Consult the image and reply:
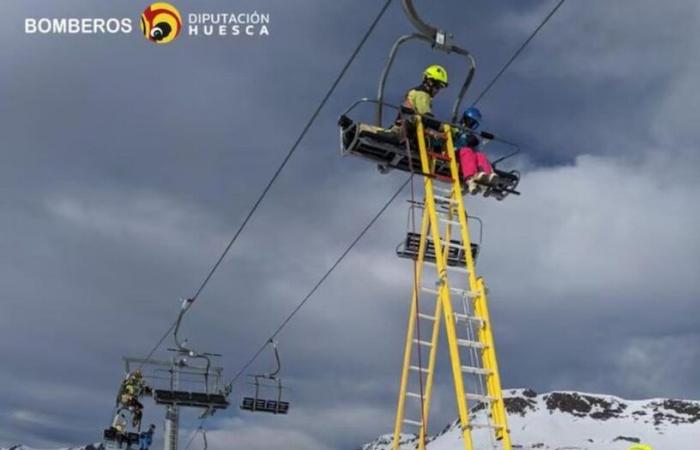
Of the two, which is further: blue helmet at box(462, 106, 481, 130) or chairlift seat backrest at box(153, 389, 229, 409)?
Answer: chairlift seat backrest at box(153, 389, 229, 409)

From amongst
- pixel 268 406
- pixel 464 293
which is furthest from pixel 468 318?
pixel 268 406

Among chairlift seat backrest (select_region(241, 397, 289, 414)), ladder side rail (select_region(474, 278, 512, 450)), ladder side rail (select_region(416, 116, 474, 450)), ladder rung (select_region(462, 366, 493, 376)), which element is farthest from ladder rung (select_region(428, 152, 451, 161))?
chairlift seat backrest (select_region(241, 397, 289, 414))

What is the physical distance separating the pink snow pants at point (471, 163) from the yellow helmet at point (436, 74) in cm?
148

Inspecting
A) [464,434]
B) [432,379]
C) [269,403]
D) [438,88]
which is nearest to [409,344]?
[432,379]

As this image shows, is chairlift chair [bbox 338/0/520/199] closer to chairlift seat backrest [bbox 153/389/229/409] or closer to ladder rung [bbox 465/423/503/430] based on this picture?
ladder rung [bbox 465/423/503/430]

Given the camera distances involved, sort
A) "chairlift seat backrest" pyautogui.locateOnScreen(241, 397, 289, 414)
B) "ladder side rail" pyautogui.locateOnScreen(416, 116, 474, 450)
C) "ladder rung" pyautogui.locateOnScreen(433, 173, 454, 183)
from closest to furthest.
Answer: "ladder side rail" pyautogui.locateOnScreen(416, 116, 474, 450) < "ladder rung" pyautogui.locateOnScreen(433, 173, 454, 183) < "chairlift seat backrest" pyautogui.locateOnScreen(241, 397, 289, 414)

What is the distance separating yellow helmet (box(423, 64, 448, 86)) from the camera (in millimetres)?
16625

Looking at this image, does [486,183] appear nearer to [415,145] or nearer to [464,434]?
[415,145]

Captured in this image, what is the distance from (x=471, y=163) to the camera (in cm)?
1605

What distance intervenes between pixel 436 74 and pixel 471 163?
198cm

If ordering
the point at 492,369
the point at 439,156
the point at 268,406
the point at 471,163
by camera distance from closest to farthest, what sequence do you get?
the point at 492,369 < the point at 439,156 < the point at 471,163 < the point at 268,406

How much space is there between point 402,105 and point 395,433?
628 cm

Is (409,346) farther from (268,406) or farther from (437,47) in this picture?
(268,406)

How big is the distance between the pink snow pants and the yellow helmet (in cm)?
148
